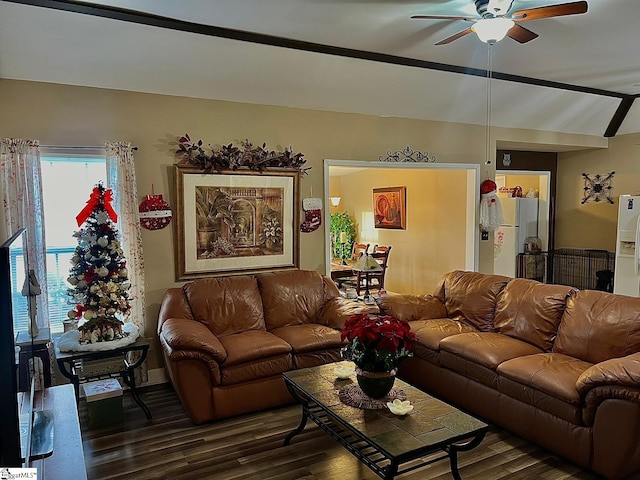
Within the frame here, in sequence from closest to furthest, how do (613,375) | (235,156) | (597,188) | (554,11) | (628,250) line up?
1. (613,375)
2. (554,11)
3. (235,156)
4. (628,250)
5. (597,188)

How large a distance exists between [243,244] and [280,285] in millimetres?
575

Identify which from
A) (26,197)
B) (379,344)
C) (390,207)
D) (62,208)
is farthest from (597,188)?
(26,197)

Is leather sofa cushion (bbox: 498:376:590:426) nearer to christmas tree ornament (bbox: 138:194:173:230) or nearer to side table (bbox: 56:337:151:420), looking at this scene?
side table (bbox: 56:337:151:420)

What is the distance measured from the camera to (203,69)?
408cm

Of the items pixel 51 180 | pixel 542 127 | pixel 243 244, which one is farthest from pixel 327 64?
pixel 542 127

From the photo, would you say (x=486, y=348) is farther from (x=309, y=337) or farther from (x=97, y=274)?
(x=97, y=274)

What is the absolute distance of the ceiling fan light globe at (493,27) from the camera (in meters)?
3.10

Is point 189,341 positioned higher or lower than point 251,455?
higher

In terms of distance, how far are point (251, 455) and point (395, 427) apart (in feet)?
3.69

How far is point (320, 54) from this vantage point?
13.9ft

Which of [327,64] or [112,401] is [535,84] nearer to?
[327,64]

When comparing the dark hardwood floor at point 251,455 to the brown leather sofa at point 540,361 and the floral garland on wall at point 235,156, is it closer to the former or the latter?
the brown leather sofa at point 540,361

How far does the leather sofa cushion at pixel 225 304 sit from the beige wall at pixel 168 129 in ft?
1.23

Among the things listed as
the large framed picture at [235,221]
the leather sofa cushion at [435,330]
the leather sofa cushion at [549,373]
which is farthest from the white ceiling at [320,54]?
the leather sofa cushion at [549,373]
